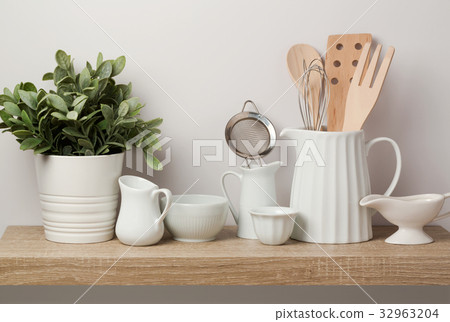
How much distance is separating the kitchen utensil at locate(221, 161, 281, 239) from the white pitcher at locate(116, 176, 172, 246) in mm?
130

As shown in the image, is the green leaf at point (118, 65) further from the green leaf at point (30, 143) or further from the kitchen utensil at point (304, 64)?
the kitchen utensil at point (304, 64)

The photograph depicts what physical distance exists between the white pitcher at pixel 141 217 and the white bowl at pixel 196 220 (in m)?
0.02

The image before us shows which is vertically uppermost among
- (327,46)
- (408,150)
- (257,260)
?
(327,46)

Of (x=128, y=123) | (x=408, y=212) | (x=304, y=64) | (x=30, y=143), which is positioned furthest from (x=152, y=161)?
(x=408, y=212)

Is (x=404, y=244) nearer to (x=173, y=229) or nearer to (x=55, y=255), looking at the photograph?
(x=173, y=229)

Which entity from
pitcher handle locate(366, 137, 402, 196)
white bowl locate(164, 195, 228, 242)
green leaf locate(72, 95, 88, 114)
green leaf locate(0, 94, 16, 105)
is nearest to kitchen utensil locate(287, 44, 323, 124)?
pitcher handle locate(366, 137, 402, 196)

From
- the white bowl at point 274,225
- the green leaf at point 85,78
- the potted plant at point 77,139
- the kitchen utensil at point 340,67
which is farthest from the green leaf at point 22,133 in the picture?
the kitchen utensil at point 340,67

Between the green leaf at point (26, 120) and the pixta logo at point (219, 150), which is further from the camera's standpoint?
the pixta logo at point (219, 150)

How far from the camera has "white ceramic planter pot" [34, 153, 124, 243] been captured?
0.91 metres

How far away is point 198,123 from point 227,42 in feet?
0.47

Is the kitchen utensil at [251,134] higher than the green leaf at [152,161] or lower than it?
higher

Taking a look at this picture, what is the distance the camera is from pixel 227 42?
1.03 metres

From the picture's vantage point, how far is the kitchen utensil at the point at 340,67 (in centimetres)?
101
